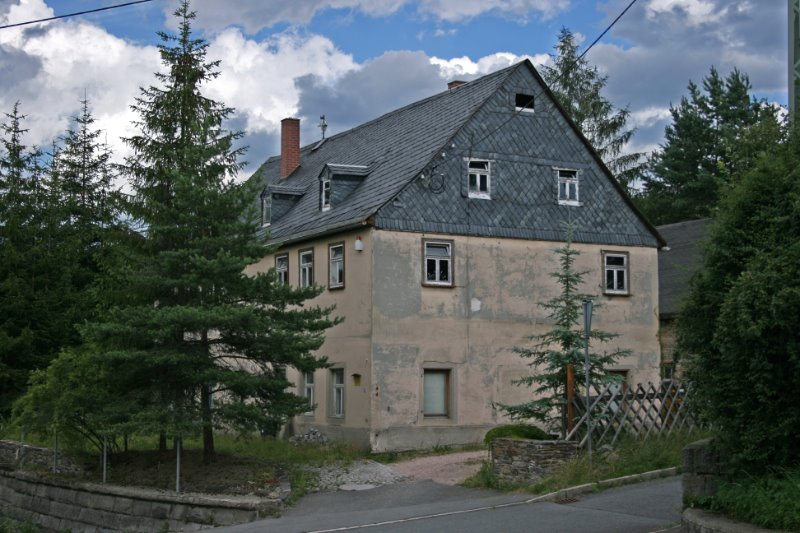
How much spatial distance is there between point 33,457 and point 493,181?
14.0 metres

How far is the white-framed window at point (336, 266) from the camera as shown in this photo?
2852cm

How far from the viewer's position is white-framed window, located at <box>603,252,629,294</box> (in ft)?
99.8

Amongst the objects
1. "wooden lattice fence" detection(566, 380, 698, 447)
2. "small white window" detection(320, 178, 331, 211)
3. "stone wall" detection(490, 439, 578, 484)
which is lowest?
"stone wall" detection(490, 439, 578, 484)

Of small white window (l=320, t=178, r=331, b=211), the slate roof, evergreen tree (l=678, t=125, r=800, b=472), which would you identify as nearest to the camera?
evergreen tree (l=678, t=125, r=800, b=472)

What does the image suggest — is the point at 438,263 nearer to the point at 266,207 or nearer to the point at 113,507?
the point at 266,207

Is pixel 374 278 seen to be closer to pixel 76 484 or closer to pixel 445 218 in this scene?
pixel 445 218

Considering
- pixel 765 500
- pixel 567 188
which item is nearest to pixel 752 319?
pixel 765 500

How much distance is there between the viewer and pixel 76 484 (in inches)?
854

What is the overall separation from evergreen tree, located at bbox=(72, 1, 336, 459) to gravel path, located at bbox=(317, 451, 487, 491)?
1.86m

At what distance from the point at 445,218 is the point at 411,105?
326 inches

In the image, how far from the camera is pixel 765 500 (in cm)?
1127

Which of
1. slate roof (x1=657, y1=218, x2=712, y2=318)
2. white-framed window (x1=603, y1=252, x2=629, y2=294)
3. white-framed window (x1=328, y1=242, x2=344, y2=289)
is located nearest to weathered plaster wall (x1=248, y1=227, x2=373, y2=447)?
white-framed window (x1=328, y1=242, x2=344, y2=289)

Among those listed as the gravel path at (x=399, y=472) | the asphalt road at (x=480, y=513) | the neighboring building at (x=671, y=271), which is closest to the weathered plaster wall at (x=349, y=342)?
the gravel path at (x=399, y=472)

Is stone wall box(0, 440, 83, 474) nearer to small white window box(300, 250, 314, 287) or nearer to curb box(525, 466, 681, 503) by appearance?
small white window box(300, 250, 314, 287)
